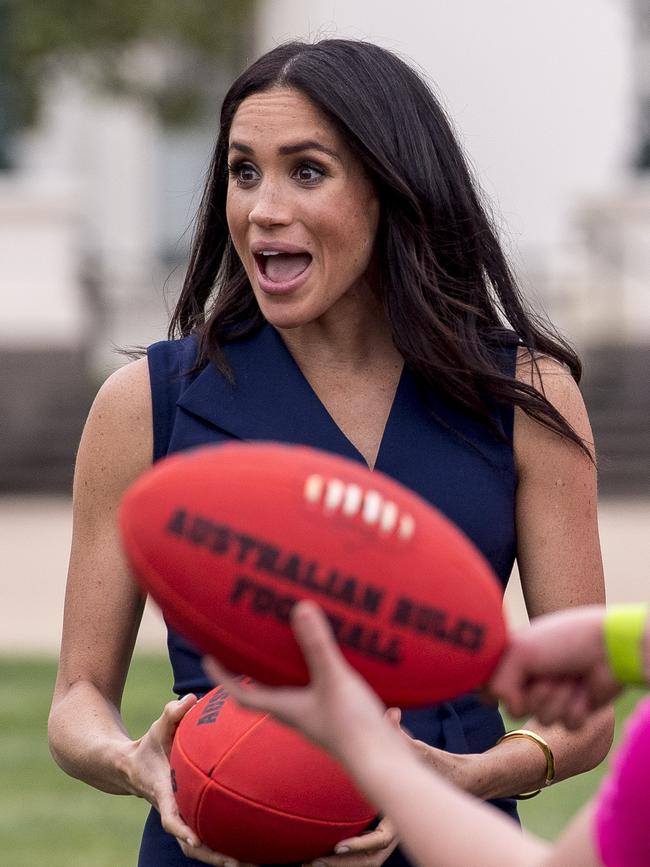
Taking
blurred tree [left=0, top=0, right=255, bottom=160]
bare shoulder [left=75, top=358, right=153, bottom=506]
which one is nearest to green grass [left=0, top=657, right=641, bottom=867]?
bare shoulder [left=75, top=358, right=153, bottom=506]

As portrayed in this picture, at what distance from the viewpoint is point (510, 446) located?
10.9 ft

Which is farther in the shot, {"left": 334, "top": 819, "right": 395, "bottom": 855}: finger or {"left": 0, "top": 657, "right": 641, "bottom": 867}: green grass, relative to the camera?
{"left": 0, "top": 657, "right": 641, "bottom": 867}: green grass

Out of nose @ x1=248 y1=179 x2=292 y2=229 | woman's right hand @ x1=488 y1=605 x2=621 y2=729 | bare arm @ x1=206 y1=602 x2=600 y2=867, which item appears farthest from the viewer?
nose @ x1=248 y1=179 x2=292 y2=229

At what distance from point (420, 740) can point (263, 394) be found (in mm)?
706

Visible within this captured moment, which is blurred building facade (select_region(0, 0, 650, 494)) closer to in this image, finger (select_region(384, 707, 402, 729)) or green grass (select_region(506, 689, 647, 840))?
green grass (select_region(506, 689, 647, 840))

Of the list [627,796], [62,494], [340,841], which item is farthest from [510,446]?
[62,494]

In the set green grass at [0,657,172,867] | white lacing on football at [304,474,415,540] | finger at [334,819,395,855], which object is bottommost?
green grass at [0,657,172,867]

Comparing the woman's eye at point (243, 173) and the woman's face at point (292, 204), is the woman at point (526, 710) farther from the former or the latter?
the woman's eye at point (243, 173)

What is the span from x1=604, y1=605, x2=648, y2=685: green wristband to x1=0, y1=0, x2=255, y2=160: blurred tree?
1895 centimetres

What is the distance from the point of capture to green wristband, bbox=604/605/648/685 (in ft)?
7.13

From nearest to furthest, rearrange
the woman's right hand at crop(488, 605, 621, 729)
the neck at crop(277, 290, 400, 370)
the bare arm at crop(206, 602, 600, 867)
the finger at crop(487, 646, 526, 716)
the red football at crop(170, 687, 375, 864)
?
the bare arm at crop(206, 602, 600, 867) → the woman's right hand at crop(488, 605, 621, 729) → the finger at crop(487, 646, 526, 716) → the red football at crop(170, 687, 375, 864) → the neck at crop(277, 290, 400, 370)

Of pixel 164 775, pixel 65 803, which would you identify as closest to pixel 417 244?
pixel 164 775

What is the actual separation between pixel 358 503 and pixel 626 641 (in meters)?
0.38

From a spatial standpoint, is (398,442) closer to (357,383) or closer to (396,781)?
(357,383)
